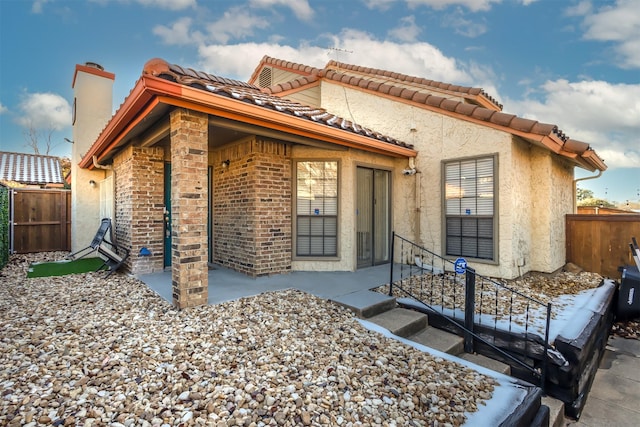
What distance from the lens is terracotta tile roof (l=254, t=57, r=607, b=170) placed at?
534cm

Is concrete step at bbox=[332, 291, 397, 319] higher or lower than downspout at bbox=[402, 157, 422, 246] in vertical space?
lower

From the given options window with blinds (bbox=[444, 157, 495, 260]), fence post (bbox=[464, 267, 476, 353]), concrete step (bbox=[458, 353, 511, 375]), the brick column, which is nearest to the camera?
concrete step (bbox=[458, 353, 511, 375])

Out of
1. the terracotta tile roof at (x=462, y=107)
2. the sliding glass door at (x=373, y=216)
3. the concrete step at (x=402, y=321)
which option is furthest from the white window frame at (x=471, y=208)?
the concrete step at (x=402, y=321)

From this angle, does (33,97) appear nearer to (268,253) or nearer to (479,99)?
(268,253)

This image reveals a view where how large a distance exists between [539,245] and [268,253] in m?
5.40

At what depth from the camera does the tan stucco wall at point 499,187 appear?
18.6 ft

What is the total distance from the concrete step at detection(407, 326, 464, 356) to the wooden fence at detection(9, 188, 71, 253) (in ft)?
39.0

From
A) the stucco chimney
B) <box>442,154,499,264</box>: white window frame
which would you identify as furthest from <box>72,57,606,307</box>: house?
the stucco chimney

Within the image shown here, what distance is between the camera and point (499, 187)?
18.6 feet

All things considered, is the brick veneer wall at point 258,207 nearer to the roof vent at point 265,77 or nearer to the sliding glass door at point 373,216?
the sliding glass door at point 373,216

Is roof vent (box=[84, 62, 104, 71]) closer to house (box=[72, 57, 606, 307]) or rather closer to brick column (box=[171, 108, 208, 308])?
house (box=[72, 57, 606, 307])

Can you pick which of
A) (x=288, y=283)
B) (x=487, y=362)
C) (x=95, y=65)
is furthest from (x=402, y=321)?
(x=95, y=65)

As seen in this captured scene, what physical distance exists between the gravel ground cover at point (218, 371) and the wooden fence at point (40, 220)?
8.07 meters

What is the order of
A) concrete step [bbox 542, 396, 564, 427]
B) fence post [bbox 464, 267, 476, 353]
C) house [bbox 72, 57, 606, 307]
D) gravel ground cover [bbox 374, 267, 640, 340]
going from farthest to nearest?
house [bbox 72, 57, 606, 307] → gravel ground cover [bbox 374, 267, 640, 340] → fence post [bbox 464, 267, 476, 353] → concrete step [bbox 542, 396, 564, 427]
